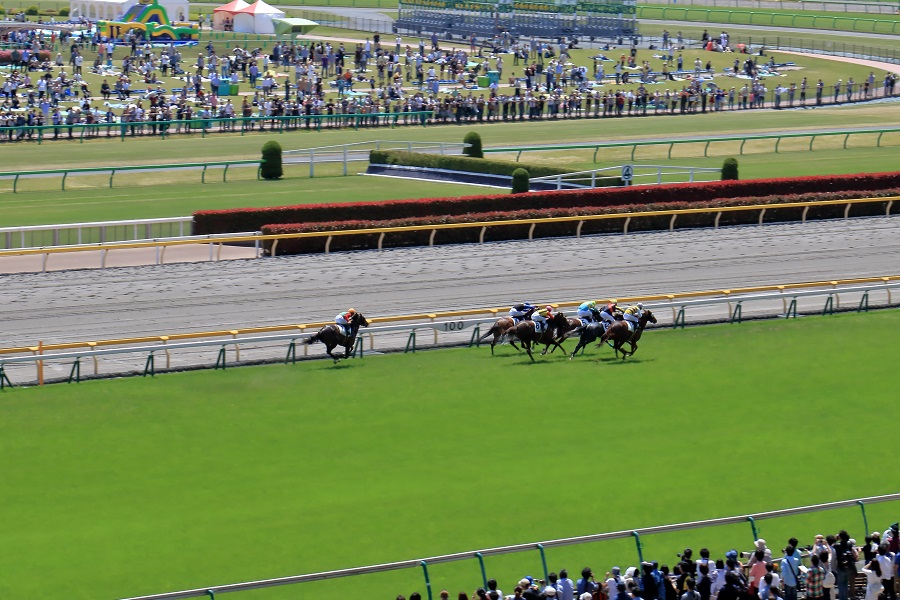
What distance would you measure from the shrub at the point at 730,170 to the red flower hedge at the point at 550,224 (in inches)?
108

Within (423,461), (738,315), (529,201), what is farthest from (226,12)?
(423,461)

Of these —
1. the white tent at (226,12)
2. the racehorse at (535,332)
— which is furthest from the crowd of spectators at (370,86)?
the racehorse at (535,332)

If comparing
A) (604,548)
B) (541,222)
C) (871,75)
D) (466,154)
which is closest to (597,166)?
(466,154)

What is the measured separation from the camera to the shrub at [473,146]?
38719 mm

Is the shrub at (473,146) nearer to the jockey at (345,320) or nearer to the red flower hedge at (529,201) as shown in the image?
the red flower hedge at (529,201)

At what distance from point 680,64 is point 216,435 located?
45.7m

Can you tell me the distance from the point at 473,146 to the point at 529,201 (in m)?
8.28

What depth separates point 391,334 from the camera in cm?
2242

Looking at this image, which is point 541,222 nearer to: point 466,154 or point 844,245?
point 844,245

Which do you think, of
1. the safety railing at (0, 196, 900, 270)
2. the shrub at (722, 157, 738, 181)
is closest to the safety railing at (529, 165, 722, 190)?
the shrub at (722, 157, 738, 181)

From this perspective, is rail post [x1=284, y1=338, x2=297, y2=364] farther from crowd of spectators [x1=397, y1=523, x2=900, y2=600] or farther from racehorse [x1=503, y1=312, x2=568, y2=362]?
crowd of spectators [x1=397, y1=523, x2=900, y2=600]

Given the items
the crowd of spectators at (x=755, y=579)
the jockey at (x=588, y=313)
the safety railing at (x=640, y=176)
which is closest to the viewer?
the crowd of spectators at (x=755, y=579)

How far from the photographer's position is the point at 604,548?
45.3 ft

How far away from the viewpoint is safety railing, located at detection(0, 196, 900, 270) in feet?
85.7
